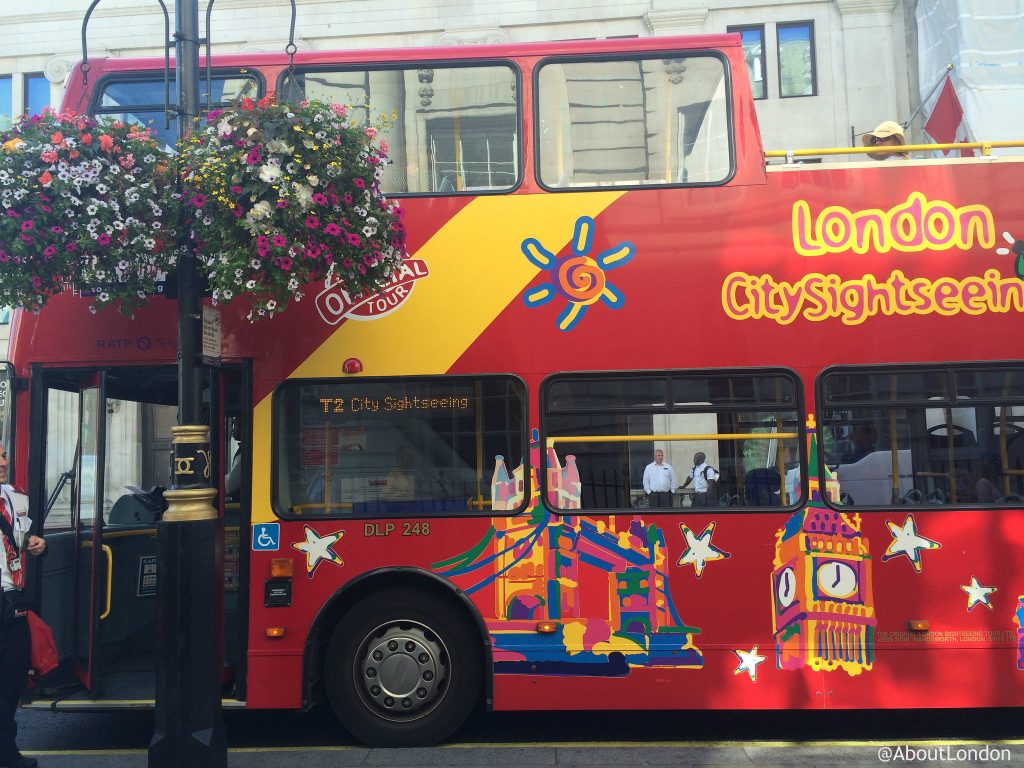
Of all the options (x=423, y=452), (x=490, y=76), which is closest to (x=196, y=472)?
(x=423, y=452)

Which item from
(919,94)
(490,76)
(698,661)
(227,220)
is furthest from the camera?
(919,94)

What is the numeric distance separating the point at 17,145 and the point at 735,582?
16.7 ft

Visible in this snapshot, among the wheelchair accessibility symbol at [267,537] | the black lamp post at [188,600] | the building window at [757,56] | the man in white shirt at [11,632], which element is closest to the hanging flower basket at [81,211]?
the black lamp post at [188,600]

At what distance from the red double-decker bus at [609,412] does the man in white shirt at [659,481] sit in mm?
15

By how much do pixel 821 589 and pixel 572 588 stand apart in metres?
1.62

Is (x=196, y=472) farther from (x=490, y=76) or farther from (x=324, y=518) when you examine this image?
(x=490, y=76)

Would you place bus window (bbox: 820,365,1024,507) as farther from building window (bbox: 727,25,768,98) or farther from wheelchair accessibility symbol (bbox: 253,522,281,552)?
building window (bbox: 727,25,768,98)

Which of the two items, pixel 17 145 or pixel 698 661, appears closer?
pixel 17 145

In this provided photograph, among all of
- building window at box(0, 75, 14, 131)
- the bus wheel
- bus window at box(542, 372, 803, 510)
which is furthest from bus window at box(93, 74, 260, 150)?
building window at box(0, 75, 14, 131)

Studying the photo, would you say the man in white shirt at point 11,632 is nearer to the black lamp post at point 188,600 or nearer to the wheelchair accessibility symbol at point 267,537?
the black lamp post at point 188,600

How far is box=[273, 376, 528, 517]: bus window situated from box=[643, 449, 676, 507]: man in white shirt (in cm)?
83

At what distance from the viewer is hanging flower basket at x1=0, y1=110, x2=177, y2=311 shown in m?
5.12

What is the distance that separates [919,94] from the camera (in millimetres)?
19016

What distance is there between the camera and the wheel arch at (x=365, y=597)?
5.90 m
